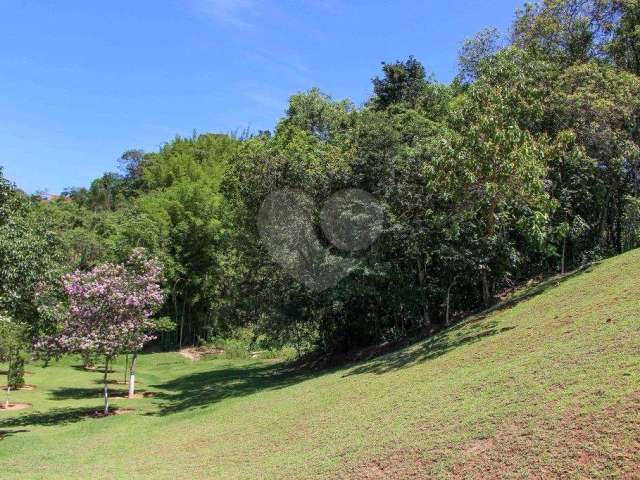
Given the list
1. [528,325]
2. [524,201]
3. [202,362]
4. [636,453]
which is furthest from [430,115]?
[636,453]

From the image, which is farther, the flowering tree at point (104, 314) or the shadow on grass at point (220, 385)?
the shadow on grass at point (220, 385)

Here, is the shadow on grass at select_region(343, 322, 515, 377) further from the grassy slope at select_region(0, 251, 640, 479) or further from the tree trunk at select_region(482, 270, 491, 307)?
the tree trunk at select_region(482, 270, 491, 307)

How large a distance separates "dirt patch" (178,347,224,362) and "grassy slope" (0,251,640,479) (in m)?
18.0

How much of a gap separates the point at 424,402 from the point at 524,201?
7.49 m

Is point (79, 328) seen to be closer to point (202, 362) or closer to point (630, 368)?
point (630, 368)

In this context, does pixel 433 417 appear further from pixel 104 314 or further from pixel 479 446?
pixel 104 314

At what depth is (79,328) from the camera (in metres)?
17.9

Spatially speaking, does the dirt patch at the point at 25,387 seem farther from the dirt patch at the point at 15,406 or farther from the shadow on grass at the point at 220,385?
the shadow on grass at the point at 220,385

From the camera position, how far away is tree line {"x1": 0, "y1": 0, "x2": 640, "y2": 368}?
13883 mm

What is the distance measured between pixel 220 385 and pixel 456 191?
13.3 meters

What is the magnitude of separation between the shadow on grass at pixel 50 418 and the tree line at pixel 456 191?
274 centimetres

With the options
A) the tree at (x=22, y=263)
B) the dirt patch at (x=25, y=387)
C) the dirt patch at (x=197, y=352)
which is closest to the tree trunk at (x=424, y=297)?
the tree at (x=22, y=263)

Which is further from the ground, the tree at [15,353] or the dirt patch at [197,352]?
the tree at [15,353]

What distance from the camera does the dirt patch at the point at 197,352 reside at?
37987mm
